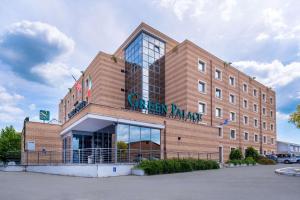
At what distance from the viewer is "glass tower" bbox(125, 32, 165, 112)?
3403 centimetres

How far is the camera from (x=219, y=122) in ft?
120

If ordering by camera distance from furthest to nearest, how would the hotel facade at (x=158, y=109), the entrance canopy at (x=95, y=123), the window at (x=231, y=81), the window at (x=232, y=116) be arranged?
the window at (x=231, y=81)
the window at (x=232, y=116)
the hotel facade at (x=158, y=109)
the entrance canopy at (x=95, y=123)

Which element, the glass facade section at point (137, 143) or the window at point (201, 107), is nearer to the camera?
the glass facade section at point (137, 143)

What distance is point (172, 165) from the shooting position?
19.5 m

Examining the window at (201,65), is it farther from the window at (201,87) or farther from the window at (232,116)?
the window at (232,116)

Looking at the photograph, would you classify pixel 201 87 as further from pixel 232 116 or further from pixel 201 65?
pixel 232 116

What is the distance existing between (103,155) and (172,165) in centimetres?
462

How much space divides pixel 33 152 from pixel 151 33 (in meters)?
18.9

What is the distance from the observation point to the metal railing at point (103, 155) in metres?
18.8

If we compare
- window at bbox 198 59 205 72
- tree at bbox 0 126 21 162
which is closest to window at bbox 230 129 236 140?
window at bbox 198 59 205 72

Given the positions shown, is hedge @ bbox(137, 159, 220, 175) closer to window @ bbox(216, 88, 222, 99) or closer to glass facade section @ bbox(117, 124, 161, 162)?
glass facade section @ bbox(117, 124, 161, 162)

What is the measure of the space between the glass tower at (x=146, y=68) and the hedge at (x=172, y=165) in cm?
1293

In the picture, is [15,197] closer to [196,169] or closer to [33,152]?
[196,169]

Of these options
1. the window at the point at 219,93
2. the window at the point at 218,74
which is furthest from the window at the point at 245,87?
the window at the point at 219,93
